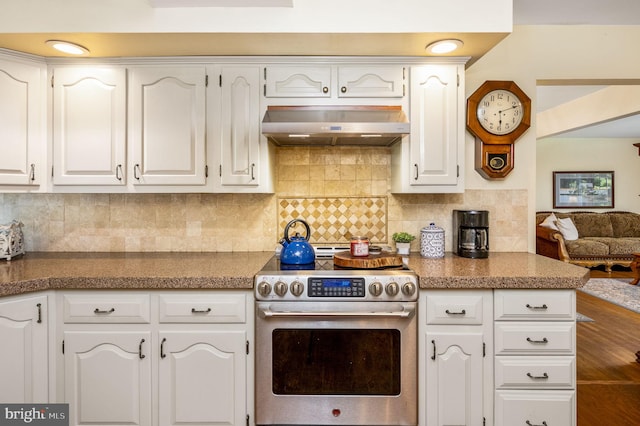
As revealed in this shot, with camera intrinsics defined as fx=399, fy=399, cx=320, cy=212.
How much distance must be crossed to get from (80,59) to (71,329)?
4.93 feet

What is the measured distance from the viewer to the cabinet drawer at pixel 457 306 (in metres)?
1.88

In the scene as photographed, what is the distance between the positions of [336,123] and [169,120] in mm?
980

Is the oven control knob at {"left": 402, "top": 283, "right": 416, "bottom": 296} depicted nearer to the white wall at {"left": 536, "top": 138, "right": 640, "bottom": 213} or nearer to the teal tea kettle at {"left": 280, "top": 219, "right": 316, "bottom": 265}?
the teal tea kettle at {"left": 280, "top": 219, "right": 316, "bottom": 265}

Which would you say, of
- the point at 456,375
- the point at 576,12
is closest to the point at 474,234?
the point at 456,375

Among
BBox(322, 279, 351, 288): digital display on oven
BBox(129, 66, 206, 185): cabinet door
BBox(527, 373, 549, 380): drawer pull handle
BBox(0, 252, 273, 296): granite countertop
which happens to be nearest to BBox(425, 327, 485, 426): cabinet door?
BBox(527, 373, 549, 380): drawer pull handle

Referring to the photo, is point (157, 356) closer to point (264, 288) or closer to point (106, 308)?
point (106, 308)

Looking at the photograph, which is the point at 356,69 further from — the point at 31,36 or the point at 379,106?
the point at 31,36

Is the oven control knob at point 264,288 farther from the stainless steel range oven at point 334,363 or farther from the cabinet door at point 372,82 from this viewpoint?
the cabinet door at point 372,82

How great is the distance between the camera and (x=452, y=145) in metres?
2.31

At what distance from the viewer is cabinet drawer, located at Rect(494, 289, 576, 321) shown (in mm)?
1863

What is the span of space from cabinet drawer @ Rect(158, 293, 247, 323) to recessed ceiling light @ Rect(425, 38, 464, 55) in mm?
1659

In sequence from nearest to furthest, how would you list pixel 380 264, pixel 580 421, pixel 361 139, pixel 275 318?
pixel 275 318 → pixel 380 264 → pixel 580 421 → pixel 361 139

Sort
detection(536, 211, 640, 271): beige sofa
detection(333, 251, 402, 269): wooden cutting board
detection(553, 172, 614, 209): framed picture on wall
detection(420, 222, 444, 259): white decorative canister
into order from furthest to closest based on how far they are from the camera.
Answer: detection(553, 172, 614, 209): framed picture on wall, detection(536, 211, 640, 271): beige sofa, detection(420, 222, 444, 259): white decorative canister, detection(333, 251, 402, 269): wooden cutting board

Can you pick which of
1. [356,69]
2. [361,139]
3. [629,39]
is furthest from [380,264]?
[629,39]
